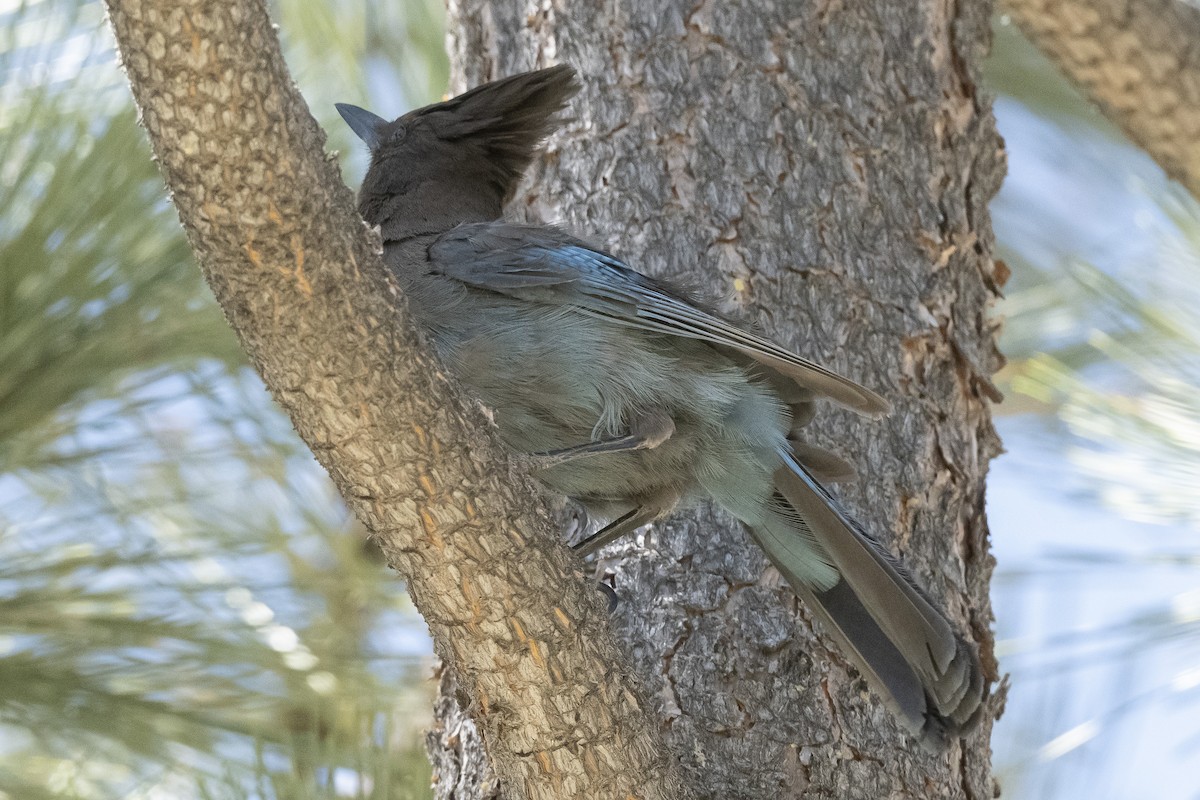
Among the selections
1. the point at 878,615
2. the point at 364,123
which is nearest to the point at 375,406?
the point at 878,615

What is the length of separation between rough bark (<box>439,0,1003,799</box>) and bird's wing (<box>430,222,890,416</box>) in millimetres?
357

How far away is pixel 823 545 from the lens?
2.78 metres

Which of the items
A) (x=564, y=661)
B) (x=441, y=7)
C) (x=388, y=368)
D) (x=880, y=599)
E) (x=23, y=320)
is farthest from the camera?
(x=441, y=7)

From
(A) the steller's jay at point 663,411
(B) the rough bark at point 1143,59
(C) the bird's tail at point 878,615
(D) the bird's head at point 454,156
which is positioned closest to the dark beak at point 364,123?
(D) the bird's head at point 454,156

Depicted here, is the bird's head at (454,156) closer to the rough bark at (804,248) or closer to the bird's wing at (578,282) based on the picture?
the rough bark at (804,248)

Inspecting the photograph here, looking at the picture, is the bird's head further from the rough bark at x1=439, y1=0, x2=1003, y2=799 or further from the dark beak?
the rough bark at x1=439, y1=0, x2=1003, y2=799

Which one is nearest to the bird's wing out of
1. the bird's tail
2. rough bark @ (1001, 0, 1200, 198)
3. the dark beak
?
the bird's tail

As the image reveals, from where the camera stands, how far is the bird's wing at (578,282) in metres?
2.73

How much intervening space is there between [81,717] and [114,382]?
2.66 ft

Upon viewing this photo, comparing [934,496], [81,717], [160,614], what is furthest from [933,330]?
[81,717]

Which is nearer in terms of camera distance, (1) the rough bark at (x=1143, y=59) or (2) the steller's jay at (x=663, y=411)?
(2) the steller's jay at (x=663, y=411)

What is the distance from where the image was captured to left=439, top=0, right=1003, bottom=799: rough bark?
2.76 meters

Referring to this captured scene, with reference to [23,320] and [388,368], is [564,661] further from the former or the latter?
[23,320]

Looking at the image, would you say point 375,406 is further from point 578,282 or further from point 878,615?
point 878,615
